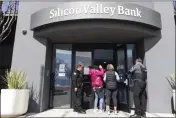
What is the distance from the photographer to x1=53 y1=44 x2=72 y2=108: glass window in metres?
8.23

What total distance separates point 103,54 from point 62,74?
81.5 inches

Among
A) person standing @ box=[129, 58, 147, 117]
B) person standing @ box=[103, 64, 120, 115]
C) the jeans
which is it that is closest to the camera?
person standing @ box=[129, 58, 147, 117]

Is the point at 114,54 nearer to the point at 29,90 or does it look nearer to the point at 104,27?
the point at 104,27

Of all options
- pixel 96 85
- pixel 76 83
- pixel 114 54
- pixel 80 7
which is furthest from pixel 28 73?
pixel 114 54

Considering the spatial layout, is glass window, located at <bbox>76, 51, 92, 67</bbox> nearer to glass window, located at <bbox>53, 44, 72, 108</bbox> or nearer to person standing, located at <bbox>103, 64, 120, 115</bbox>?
glass window, located at <bbox>53, 44, 72, 108</bbox>

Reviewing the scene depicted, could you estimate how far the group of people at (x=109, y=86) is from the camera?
20.5ft

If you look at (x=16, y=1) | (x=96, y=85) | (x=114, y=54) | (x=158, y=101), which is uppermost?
(x=16, y=1)

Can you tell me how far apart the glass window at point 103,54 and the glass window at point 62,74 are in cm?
119

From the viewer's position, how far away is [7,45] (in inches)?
396

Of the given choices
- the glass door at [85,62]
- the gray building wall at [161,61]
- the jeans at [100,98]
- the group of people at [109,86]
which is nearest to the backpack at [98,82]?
the group of people at [109,86]

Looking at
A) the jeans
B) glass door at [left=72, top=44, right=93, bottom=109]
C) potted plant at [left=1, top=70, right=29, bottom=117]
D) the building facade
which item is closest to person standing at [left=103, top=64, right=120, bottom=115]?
the jeans

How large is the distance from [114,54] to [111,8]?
2812 millimetres

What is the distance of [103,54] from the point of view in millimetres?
8836

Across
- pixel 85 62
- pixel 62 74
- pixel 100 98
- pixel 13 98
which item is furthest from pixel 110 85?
pixel 13 98
